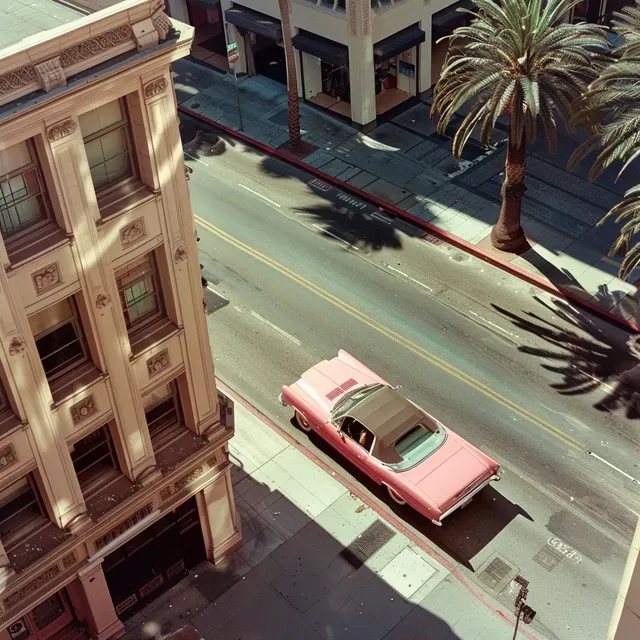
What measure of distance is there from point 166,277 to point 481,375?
15813 millimetres

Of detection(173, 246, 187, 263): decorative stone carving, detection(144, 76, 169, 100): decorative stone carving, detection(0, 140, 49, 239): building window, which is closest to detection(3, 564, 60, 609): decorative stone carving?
detection(173, 246, 187, 263): decorative stone carving

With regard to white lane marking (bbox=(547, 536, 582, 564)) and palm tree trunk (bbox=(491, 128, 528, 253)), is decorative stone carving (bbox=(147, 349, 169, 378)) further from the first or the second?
palm tree trunk (bbox=(491, 128, 528, 253))

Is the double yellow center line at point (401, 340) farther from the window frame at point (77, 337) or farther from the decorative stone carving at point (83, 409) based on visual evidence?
the window frame at point (77, 337)

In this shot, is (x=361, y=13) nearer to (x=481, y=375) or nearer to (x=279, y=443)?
(x=481, y=375)

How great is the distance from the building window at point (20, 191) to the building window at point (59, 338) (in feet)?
6.35

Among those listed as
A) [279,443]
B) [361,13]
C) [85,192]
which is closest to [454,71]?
[361,13]

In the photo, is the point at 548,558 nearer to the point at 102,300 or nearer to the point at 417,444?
the point at 417,444

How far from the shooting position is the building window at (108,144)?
18.0 m

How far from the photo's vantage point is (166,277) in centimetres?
2080

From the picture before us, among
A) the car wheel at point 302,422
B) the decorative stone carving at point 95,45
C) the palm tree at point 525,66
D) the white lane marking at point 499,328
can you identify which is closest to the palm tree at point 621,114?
the palm tree at point 525,66

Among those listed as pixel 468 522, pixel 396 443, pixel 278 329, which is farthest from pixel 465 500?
pixel 278 329

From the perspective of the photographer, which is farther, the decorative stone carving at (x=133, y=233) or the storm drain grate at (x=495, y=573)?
the storm drain grate at (x=495, y=573)

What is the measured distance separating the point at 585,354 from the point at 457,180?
12.3 meters

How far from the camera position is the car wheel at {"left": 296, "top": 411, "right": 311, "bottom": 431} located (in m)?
31.3
